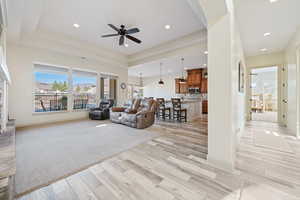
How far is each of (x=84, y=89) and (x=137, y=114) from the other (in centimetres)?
335

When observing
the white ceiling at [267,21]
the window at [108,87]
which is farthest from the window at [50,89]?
the white ceiling at [267,21]

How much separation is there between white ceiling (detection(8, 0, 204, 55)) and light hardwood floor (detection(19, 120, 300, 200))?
3.28 m

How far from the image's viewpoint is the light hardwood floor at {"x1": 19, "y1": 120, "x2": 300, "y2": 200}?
132 centimetres

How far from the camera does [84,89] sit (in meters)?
5.79

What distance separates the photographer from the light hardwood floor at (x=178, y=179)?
1.32m

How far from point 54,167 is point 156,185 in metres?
1.51

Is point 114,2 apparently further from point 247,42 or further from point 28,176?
point 247,42

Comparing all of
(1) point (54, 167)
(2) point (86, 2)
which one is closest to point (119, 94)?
(2) point (86, 2)

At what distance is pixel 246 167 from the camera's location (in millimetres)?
1850

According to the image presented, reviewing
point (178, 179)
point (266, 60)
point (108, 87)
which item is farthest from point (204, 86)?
point (178, 179)

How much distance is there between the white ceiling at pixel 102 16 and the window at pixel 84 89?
1722 millimetres

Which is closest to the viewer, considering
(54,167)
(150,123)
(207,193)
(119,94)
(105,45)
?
(207,193)

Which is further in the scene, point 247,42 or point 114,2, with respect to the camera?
point 247,42

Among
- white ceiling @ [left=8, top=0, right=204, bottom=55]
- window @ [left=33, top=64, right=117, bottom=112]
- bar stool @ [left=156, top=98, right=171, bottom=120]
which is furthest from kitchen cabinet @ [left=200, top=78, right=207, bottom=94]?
window @ [left=33, top=64, right=117, bottom=112]
